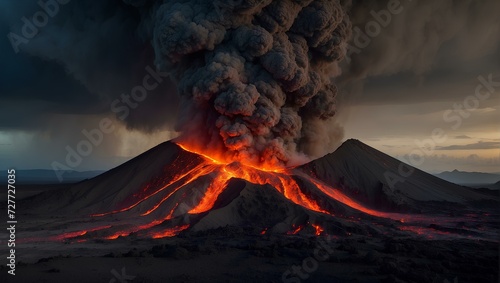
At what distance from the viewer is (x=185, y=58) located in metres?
35.8

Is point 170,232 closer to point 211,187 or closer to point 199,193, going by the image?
point 199,193

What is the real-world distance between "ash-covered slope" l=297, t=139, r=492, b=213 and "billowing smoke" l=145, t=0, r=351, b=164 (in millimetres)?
3171

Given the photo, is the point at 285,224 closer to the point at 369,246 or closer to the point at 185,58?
the point at 369,246

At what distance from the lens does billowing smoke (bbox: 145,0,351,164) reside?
32.4 m

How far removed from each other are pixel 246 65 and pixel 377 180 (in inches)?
515

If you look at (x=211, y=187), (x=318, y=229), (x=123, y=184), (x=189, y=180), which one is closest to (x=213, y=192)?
(x=211, y=187)

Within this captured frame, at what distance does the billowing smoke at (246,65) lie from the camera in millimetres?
32406

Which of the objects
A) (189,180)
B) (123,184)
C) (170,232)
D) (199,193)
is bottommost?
(170,232)

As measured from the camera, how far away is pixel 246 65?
34000 millimetres

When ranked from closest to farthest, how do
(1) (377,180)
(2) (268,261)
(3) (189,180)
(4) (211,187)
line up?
(2) (268,261) < (4) (211,187) < (3) (189,180) < (1) (377,180)

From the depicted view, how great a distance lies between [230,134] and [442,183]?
2134 centimetres

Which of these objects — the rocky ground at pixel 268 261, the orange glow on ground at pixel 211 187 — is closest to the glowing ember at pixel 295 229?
the rocky ground at pixel 268 261

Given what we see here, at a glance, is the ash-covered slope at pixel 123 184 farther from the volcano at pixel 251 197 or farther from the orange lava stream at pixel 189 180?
the orange lava stream at pixel 189 180

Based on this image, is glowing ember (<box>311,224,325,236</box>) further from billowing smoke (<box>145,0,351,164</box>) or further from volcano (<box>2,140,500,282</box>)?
billowing smoke (<box>145,0,351,164</box>)
